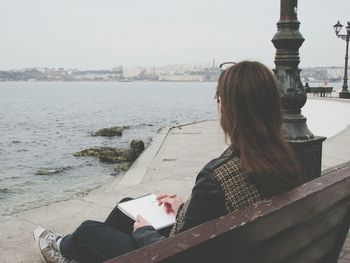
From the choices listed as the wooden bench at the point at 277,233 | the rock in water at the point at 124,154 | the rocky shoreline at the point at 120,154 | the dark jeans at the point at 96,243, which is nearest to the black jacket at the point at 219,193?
the wooden bench at the point at 277,233

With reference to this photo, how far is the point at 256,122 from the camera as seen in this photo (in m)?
2.15

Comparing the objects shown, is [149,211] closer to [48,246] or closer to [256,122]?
[48,246]

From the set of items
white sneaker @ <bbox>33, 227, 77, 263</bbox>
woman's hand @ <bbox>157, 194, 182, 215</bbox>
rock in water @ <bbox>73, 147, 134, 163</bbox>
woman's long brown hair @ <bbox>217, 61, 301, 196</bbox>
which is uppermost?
woman's long brown hair @ <bbox>217, 61, 301, 196</bbox>

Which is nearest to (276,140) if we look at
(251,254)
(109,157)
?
(251,254)

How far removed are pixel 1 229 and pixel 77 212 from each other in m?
1.06

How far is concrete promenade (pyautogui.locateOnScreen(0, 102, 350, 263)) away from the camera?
4785 millimetres

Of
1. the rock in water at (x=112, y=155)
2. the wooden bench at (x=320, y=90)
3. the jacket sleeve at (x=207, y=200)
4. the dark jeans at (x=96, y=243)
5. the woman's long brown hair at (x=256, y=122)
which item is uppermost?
the woman's long brown hair at (x=256, y=122)

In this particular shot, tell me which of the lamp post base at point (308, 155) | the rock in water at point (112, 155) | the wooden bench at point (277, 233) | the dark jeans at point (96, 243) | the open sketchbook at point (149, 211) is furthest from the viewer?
the rock in water at point (112, 155)

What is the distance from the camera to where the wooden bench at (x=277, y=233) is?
1442 mm

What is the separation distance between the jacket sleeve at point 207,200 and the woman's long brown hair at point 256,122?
0.57 ft

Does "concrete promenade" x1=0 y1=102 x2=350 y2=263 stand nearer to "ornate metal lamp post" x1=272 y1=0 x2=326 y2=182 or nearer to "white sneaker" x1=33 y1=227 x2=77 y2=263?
"white sneaker" x1=33 y1=227 x2=77 y2=263

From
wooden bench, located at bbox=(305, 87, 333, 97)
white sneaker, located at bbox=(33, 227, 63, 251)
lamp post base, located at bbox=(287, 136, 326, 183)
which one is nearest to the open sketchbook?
white sneaker, located at bbox=(33, 227, 63, 251)

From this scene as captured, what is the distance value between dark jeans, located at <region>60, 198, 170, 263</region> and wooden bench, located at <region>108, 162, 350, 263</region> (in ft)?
3.28

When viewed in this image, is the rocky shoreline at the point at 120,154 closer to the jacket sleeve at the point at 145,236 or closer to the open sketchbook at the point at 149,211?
the open sketchbook at the point at 149,211
